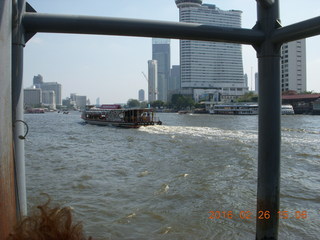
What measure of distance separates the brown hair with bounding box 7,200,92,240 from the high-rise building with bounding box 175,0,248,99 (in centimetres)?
16868

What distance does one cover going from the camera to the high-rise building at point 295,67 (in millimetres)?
121688

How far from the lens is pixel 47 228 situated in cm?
217

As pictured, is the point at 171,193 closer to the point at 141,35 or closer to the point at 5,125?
the point at 141,35

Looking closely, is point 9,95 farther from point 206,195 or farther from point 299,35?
point 206,195

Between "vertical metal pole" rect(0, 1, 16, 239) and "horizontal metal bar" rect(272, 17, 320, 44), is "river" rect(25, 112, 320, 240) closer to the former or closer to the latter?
"vertical metal pole" rect(0, 1, 16, 239)

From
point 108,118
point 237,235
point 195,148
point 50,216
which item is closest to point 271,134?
point 50,216

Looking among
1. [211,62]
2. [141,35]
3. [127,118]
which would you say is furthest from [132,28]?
[211,62]

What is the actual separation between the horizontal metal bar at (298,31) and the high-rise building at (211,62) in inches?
6610

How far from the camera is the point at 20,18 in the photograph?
242cm

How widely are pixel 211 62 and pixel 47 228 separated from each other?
180297 mm

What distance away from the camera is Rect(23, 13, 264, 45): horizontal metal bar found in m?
2.49

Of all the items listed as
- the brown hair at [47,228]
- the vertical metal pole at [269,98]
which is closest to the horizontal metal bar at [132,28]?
the vertical metal pole at [269,98]

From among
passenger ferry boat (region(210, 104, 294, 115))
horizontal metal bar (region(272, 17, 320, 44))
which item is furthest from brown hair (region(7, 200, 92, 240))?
passenger ferry boat (region(210, 104, 294, 115))
